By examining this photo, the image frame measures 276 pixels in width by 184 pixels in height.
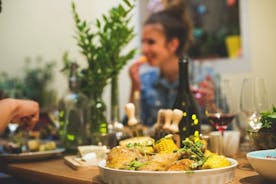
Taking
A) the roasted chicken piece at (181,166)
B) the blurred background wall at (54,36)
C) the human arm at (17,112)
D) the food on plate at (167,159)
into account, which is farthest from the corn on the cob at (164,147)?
the blurred background wall at (54,36)

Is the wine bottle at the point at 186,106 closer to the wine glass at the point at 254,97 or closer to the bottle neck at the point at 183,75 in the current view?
the bottle neck at the point at 183,75

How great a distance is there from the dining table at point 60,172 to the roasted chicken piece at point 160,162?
0.13m

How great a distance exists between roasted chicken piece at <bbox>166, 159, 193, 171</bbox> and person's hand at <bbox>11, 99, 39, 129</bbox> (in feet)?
2.24

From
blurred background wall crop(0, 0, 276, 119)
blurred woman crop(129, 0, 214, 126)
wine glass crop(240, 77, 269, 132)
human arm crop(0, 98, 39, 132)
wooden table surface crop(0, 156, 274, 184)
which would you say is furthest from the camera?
blurred woman crop(129, 0, 214, 126)

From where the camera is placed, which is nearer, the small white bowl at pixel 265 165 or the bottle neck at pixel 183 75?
the small white bowl at pixel 265 165

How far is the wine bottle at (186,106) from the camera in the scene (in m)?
1.20

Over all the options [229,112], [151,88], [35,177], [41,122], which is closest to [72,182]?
[35,177]

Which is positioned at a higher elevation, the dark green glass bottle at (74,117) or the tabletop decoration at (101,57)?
the tabletop decoration at (101,57)

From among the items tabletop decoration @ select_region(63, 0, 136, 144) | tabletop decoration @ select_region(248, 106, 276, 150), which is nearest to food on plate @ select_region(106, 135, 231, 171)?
tabletop decoration @ select_region(248, 106, 276, 150)

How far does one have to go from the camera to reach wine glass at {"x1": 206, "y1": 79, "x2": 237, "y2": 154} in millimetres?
1219

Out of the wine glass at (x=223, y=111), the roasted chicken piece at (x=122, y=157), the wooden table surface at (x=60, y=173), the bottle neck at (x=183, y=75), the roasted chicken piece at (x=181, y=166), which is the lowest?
the wooden table surface at (x=60, y=173)

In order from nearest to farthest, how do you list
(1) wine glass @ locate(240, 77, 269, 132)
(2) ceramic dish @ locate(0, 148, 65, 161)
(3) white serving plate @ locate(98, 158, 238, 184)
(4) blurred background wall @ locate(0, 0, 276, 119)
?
(3) white serving plate @ locate(98, 158, 238, 184) < (1) wine glass @ locate(240, 77, 269, 132) < (2) ceramic dish @ locate(0, 148, 65, 161) < (4) blurred background wall @ locate(0, 0, 276, 119)

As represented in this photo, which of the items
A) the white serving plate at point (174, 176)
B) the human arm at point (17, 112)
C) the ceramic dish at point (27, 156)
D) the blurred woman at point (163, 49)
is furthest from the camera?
the blurred woman at point (163, 49)

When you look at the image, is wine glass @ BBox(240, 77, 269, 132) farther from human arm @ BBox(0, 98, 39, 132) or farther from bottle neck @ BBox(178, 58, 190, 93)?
human arm @ BBox(0, 98, 39, 132)
